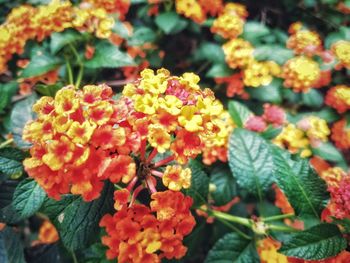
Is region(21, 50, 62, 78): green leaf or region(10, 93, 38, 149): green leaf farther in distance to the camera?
region(21, 50, 62, 78): green leaf

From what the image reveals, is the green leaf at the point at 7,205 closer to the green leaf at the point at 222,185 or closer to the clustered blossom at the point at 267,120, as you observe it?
the green leaf at the point at 222,185

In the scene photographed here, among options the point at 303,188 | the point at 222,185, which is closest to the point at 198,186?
the point at 222,185

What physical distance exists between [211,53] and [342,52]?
1.95ft

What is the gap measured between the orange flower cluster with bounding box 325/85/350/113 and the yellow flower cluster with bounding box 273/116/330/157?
6.6 inches

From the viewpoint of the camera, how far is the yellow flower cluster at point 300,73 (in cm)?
156

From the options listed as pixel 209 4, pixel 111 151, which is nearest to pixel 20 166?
pixel 111 151

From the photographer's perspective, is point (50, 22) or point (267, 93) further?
point (267, 93)

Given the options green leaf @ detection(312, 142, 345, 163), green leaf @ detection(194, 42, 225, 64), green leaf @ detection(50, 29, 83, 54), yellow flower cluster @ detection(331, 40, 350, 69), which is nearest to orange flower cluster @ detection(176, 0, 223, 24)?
green leaf @ detection(194, 42, 225, 64)

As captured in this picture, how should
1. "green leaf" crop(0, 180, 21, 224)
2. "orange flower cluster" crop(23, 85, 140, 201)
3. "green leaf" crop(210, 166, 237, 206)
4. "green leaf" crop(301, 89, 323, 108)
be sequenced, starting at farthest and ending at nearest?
"green leaf" crop(301, 89, 323, 108)
"green leaf" crop(210, 166, 237, 206)
"green leaf" crop(0, 180, 21, 224)
"orange flower cluster" crop(23, 85, 140, 201)

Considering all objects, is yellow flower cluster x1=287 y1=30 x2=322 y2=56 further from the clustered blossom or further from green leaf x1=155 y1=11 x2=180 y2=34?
green leaf x1=155 y1=11 x2=180 y2=34

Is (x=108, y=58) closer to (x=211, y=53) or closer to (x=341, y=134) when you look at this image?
(x=211, y=53)

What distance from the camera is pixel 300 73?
5.13 feet

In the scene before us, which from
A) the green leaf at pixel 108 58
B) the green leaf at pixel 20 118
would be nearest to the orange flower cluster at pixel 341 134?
the green leaf at pixel 108 58

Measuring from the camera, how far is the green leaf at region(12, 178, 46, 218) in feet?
3.01
